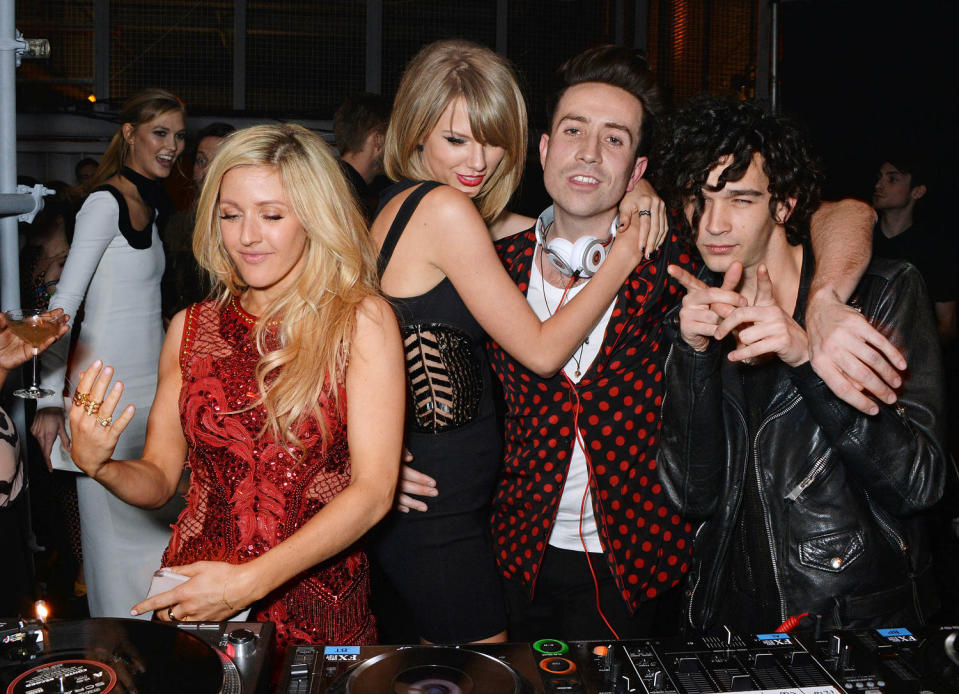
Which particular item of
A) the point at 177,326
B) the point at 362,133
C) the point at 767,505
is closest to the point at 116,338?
the point at 362,133

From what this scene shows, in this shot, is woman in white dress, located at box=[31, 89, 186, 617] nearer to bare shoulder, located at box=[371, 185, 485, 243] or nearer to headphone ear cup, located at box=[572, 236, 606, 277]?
bare shoulder, located at box=[371, 185, 485, 243]

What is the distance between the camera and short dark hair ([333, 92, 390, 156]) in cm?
370

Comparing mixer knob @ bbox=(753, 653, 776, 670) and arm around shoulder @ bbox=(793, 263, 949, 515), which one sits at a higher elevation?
arm around shoulder @ bbox=(793, 263, 949, 515)

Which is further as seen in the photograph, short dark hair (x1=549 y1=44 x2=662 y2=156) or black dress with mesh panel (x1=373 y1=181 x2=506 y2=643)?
short dark hair (x1=549 y1=44 x2=662 y2=156)

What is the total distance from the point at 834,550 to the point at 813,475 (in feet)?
0.47

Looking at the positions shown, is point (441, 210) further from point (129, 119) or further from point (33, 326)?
point (129, 119)

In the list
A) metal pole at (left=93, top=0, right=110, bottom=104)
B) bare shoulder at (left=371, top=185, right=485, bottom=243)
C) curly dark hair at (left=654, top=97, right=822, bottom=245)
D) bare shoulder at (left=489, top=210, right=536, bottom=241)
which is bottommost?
bare shoulder at (left=489, top=210, right=536, bottom=241)

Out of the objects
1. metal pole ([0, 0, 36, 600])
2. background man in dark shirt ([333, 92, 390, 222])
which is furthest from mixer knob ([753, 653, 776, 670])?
background man in dark shirt ([333, 92, 390, 222])

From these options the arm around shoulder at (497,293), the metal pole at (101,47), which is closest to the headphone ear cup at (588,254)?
the arm around shoulder at (497,293)

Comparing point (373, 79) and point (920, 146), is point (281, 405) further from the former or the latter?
point (373, 79)

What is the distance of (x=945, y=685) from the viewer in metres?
0.99

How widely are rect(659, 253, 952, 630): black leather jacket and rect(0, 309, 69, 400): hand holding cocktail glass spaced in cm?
156

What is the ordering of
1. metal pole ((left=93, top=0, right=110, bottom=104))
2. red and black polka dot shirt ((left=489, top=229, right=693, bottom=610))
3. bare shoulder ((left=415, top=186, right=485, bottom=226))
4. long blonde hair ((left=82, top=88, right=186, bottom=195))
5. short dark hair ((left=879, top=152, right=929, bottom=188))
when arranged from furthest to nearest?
metal pole ((left=93, top=0, right=110, bottom=104)) < short dark hair ((left=879, top=152, right=929, bottom=188)) < long blonde hair ((left=82, top=88, right=186, bottom=195)) < red and black polka dot shirt ((left=489, top=229, right=693, bottom=610)) < bare shoulder ((left=415, top=186, right=485, bottom=226))

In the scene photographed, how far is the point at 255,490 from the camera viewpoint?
1541mm
